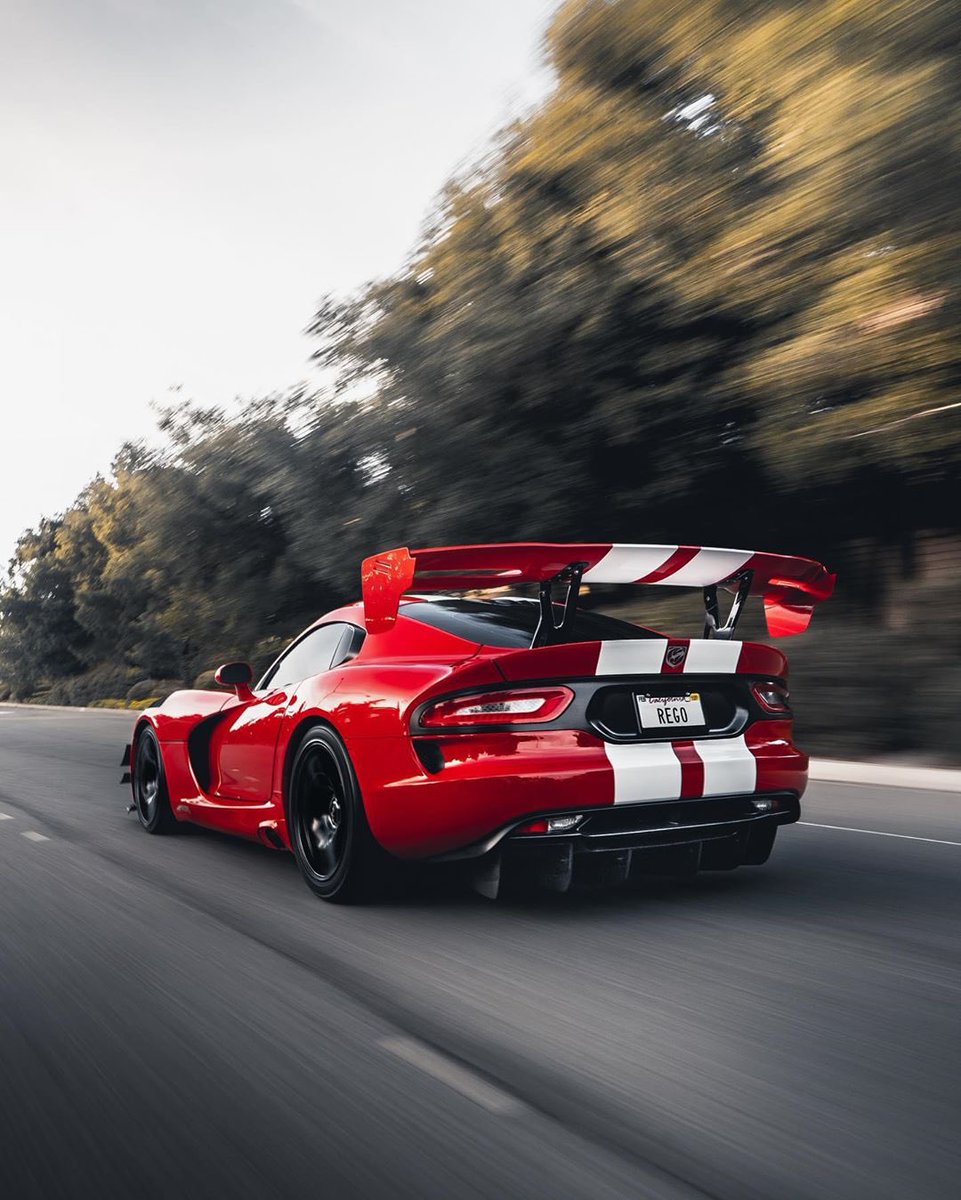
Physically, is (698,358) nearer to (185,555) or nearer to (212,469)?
(212,469)

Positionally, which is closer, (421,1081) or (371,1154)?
(371,1154)

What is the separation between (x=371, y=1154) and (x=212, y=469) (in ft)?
63.4

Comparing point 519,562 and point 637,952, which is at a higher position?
point 519,562

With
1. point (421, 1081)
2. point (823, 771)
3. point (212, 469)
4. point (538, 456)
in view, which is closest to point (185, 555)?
point (212, 469)

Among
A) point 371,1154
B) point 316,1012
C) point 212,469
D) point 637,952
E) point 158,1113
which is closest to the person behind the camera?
point 371,1154

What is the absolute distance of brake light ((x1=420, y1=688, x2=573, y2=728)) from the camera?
455 centimetres

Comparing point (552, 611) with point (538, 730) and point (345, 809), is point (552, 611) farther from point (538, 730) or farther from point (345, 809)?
point (345, 809)

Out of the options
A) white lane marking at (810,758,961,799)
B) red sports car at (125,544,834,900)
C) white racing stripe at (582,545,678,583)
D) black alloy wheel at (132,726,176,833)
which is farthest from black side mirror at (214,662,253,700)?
white lane marking at (810,758,961,799)

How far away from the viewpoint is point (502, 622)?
511 centimetres

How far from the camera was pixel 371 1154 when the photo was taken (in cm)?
269

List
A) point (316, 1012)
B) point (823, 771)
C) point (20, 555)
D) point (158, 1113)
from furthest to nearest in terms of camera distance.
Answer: point (20, 555) → point (823, 771) → point (316, 1012) → point (158, 1113)

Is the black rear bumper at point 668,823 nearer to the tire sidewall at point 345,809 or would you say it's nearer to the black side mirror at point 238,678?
the tire sidewall at point 345,809

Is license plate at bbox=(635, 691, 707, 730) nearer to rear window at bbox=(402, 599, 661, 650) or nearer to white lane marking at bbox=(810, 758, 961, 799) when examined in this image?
rear window at bbox=(402, 599, 661, 650)

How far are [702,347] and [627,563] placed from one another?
10.0 metres
